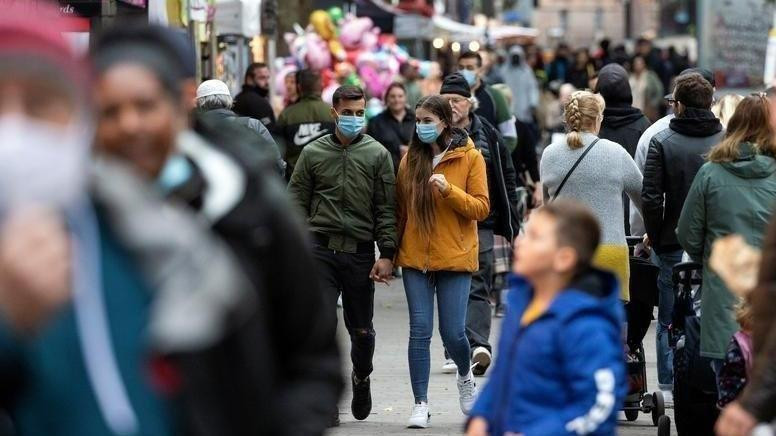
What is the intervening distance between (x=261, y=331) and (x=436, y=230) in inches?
261

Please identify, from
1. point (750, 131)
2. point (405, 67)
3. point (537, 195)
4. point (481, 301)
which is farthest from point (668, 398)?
point (405, 67)

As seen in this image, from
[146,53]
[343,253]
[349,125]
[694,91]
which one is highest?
[146,53]

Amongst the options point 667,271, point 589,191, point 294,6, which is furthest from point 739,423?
point 294,6

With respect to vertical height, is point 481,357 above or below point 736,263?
below

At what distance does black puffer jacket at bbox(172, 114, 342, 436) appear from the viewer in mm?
2670

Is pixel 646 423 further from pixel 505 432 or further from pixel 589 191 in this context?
pixel 505 432

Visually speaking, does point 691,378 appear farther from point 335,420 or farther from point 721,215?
point 335,420

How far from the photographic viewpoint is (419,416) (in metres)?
9.32

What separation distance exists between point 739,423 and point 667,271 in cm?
547

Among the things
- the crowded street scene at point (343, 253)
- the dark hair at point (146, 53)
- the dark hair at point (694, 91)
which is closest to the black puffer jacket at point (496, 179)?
the crowded street scene at point (343, 253)

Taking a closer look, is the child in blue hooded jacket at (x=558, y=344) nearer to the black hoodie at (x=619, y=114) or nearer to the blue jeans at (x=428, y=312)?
the blue jeans at (x=428, y=312)

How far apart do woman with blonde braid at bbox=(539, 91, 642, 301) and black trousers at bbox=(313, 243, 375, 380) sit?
111cm

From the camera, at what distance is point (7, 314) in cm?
248

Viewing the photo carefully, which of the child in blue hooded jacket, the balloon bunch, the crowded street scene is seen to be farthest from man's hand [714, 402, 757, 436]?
the balloon bunch
